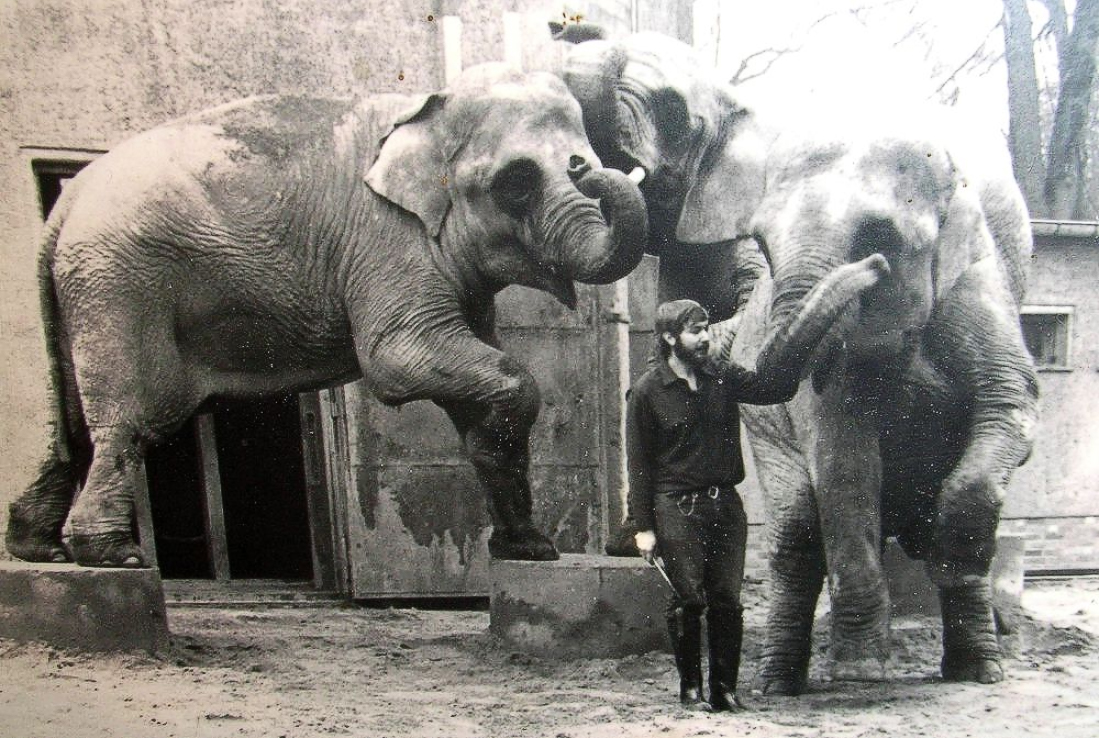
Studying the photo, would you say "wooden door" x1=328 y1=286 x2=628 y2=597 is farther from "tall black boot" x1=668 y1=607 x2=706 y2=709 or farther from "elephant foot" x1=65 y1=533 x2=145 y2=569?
"tall black boot" x1=668 y1=607 x2=706 y2=709

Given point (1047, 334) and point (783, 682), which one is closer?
point (783, 682)

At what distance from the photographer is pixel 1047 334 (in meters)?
3.81

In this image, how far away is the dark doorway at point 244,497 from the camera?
4434 mm

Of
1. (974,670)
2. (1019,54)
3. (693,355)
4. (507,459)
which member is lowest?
(974,670)

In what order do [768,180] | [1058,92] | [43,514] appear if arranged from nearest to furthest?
[43,514]
[768,180]
[1058,92]

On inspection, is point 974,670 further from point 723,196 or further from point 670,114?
point 670,114

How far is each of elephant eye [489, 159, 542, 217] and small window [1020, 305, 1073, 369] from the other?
1496mm

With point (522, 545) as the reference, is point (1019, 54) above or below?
above

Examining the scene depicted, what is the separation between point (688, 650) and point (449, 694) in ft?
1.80

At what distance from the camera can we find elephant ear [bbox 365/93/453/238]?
3150mm

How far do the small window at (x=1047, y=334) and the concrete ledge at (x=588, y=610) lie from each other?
1.36 meters

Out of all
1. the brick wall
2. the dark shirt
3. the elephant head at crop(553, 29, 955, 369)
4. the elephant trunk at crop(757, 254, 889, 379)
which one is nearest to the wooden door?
the elephant head at crop(553, 29, 955, 369)

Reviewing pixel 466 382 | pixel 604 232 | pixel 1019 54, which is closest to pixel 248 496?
pixel 466 382

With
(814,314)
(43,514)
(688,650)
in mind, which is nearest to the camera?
(688,650)
